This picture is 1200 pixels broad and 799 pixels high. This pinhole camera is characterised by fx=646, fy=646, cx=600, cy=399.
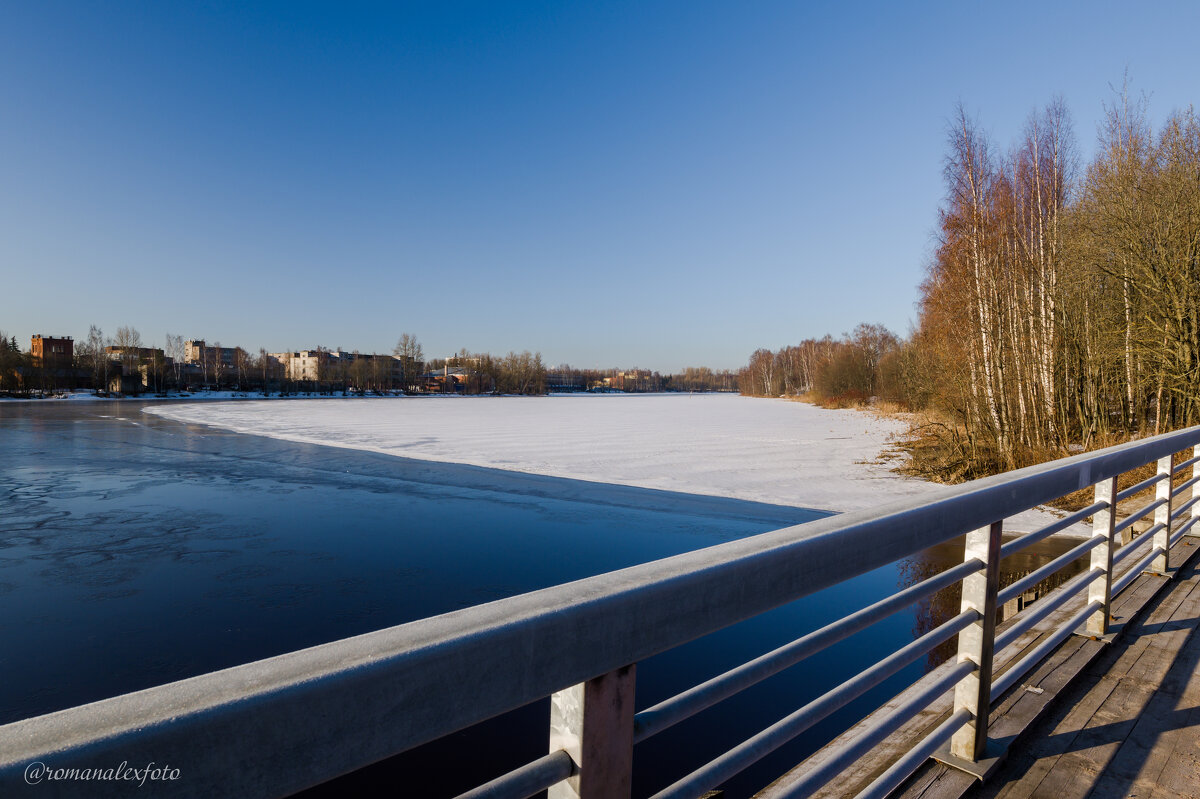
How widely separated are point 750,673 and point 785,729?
0.24m

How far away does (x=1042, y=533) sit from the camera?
258cm

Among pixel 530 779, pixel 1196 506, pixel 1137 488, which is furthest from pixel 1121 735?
pixel 1196 506

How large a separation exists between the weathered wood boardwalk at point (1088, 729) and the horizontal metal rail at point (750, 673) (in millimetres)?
338

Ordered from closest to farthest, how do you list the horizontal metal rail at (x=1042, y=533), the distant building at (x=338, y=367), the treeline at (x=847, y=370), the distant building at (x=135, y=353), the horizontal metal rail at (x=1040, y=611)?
the horizontal metal rail at (x=1042, y=533)
the horizontal metal rail at (x=1040, y=611)
the treeline at (x=847, y=370)
the distant building at (x=135, y=353)
the distant building at (x=338, y=367)

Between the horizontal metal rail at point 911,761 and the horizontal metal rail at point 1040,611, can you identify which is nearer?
the horizontal metal rail at point 911,761

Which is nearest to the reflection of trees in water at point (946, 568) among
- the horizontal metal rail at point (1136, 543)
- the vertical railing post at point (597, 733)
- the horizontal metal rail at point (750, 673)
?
the horizontal metal rail at point (1136, 543)

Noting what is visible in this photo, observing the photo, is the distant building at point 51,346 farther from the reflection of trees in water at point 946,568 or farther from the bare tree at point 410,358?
the reflection of trees in water at point 946,568

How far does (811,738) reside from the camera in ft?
13.7

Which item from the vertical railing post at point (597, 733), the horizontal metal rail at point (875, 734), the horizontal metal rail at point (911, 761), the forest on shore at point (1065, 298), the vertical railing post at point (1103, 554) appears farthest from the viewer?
the forest on shore at point (1065, 298)

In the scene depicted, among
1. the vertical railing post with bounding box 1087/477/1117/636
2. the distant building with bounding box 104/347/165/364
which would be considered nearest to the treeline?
the vertical railing post with bounding box 1087/477/1117/636

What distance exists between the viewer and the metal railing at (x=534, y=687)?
2.02 feet

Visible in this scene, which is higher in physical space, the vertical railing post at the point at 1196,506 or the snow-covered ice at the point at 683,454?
the vertical railing post at the point at 1196,506

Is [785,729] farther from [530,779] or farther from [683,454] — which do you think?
[683,454]

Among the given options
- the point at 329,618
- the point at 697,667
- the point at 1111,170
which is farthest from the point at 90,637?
the point at 1111,170
